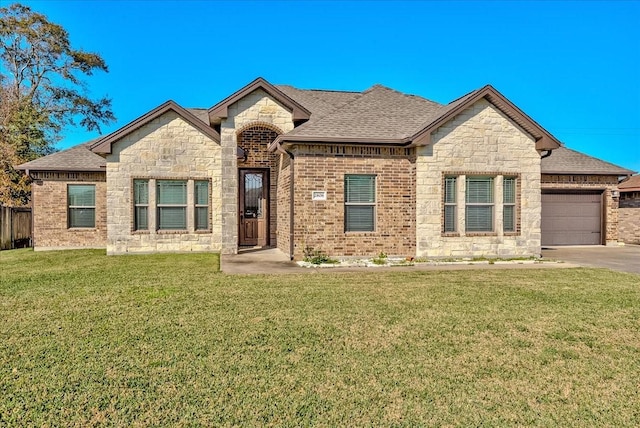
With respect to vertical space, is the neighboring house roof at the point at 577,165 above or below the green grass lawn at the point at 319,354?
above

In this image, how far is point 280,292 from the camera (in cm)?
744

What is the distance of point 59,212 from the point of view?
15.3 m

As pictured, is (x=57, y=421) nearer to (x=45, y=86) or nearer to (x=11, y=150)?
→ (x=11, y=150)

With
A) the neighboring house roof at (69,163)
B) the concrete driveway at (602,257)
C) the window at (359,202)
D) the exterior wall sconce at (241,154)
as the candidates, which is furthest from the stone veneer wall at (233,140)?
the concrete driveway at (602,257)

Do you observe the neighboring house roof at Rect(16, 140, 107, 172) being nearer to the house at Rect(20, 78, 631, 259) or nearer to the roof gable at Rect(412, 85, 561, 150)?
the house at Rect(20, 78, 631, 259)

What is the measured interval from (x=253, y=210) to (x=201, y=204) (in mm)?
2290

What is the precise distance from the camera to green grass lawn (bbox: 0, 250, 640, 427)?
10.8 ft

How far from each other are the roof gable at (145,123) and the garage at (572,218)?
13.0 m

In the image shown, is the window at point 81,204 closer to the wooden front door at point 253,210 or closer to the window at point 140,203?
the window at point 140,203

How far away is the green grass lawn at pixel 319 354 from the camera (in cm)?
330

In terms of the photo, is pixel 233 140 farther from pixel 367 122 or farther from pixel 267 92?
pixel 367 122

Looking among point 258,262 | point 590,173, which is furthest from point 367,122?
point 590,173

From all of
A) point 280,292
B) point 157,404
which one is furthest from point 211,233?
point 157,404

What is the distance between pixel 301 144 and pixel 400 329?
700 centimetres
